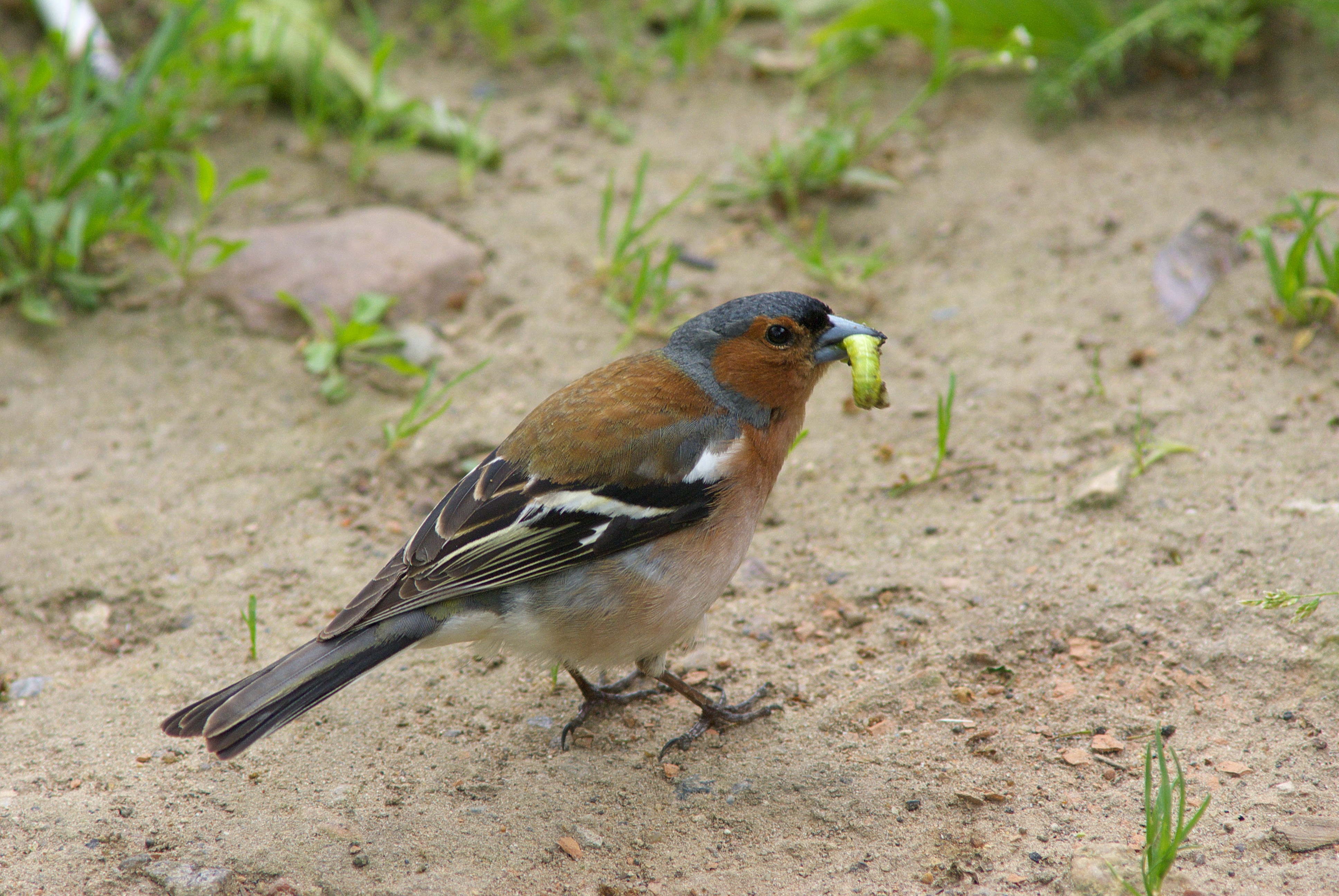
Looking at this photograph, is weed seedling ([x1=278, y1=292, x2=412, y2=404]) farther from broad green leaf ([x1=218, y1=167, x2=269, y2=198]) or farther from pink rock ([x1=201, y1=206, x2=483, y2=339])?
broad green leaf ([x1=218, y1=167, x2=269, y2=198])

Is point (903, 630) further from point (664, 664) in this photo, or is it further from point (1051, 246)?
point (1051, 246)

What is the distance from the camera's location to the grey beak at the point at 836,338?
3.63 metres

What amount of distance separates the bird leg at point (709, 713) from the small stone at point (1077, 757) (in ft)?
2.71

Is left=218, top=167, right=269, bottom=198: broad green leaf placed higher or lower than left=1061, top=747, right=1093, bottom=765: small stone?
higher

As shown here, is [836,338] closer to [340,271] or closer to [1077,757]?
[1077,757]

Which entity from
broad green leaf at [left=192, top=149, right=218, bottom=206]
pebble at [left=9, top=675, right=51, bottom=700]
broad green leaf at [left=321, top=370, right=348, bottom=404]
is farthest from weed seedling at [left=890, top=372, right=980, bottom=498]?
broad green leaf at [left=192, top=149, right=218, bottom=206]

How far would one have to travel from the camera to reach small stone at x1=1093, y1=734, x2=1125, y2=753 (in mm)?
3086

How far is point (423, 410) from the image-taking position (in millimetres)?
4695

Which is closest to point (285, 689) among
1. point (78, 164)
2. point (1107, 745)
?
point (1107, 745)

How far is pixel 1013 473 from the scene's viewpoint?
4227 millimetres

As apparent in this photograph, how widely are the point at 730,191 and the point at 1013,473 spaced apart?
216 cm

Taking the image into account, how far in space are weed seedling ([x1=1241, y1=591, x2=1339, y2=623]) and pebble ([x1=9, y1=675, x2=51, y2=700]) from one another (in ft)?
11.0

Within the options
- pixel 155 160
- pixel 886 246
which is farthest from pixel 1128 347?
pixel 155 160

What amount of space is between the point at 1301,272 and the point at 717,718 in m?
2.82
